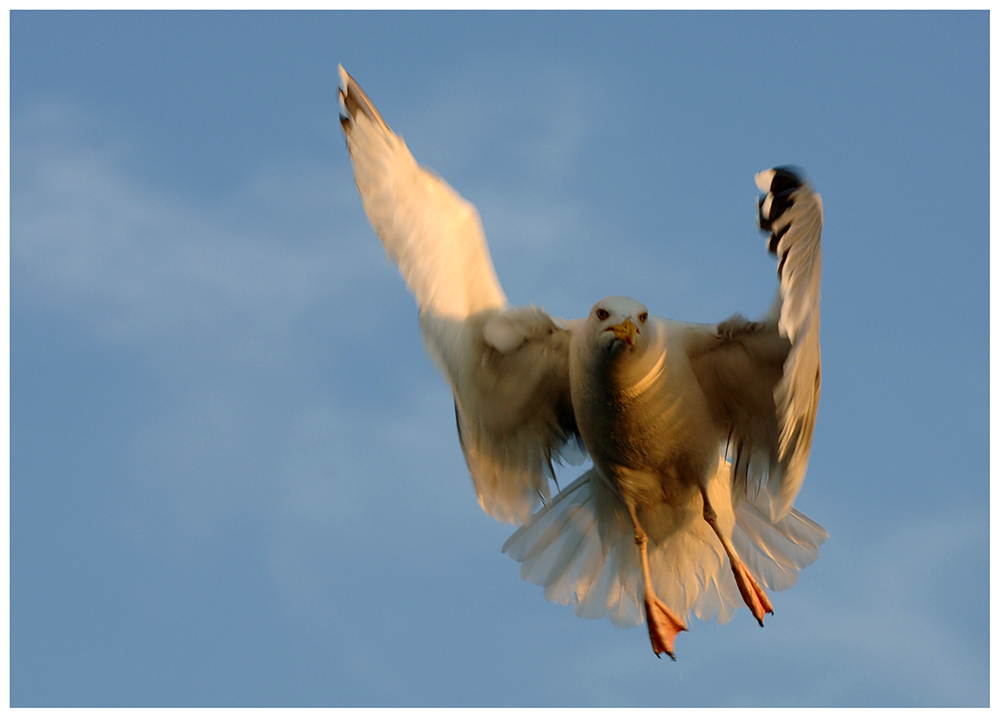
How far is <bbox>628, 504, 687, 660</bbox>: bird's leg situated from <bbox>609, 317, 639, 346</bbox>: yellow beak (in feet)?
5.36

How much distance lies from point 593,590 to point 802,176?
11.8ft

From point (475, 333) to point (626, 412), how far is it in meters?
1.15

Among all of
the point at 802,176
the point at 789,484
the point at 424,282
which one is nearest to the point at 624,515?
the point at 789,484

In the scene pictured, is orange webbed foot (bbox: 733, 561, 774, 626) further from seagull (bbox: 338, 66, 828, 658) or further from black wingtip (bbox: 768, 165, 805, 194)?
black wingtip (bbox: 768, 165, 805, 194)

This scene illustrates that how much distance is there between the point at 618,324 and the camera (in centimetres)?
897

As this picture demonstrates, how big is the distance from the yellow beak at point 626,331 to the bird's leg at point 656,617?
1.63 metres

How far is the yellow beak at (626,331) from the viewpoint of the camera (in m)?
8.90

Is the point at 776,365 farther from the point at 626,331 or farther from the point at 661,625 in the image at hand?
the point at 661,625

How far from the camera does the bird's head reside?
8938mm

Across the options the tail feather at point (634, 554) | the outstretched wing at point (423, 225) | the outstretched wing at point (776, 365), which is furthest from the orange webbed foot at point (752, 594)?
the outstretched wing at point (423, 225)

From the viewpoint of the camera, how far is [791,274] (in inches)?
333

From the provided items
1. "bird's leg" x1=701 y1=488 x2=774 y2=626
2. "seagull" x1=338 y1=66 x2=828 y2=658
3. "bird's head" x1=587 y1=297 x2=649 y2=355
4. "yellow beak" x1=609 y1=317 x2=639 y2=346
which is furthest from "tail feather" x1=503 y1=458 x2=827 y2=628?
"yellow beak" x1=609 y1=317 x2=639 y2=346

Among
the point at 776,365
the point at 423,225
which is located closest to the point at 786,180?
the point at 776,365

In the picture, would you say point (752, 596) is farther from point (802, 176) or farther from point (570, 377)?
point (802, 176)
